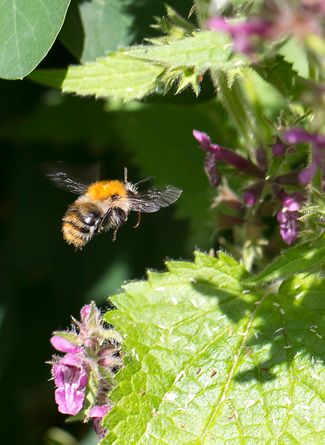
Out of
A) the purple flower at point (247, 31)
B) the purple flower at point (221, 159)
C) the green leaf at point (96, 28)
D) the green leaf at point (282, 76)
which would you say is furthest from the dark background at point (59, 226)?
the purple flower at point (247, 31)

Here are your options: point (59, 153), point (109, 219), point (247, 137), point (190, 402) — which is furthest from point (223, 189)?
point (59, 153)

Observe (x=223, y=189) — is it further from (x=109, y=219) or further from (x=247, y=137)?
(x=109, y=219)

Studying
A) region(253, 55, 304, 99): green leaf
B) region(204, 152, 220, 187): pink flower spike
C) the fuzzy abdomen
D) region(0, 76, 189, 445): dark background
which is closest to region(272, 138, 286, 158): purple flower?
region(253, 55, 304, 99): green leaf

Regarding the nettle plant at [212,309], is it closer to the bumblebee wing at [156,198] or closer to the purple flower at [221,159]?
the purple flower at [221,159]

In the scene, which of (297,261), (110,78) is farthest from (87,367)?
(110,78)

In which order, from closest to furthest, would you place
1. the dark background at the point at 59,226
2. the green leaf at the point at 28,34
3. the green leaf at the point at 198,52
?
the green leaf at the point at 198,52 < the green leaf at the point at 28,34 < the dark background at the point at 59,226

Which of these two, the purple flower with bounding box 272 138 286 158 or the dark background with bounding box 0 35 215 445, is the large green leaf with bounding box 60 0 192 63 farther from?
the dark background with bounding box 0 35 215 445

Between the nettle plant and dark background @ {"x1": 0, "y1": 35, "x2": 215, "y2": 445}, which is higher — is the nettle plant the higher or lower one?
the higher one

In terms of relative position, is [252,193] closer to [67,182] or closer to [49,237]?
[67,182]
